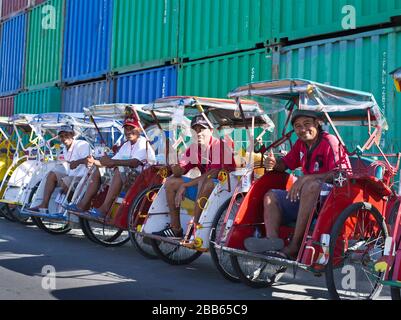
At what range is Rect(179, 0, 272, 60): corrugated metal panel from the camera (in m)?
9.32

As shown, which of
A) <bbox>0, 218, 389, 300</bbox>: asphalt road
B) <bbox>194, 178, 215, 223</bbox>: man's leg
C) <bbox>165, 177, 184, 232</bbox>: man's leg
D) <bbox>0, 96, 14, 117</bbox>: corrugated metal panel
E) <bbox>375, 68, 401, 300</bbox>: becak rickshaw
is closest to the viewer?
<bbox>375, 68, 401, 300</bbox>: becak rickshaw

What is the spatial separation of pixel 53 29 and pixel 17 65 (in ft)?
7.81

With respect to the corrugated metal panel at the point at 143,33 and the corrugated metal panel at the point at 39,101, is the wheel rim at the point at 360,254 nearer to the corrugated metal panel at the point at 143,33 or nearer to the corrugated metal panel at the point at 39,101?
the corrugated metal panel at the point at 143,33

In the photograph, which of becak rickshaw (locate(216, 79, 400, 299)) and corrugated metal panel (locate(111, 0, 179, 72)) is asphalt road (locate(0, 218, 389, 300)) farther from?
corrugated metal panel (locate(111, 0, 179, 72))

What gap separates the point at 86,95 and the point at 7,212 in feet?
16.0

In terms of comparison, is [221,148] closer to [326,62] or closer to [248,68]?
[326,62]

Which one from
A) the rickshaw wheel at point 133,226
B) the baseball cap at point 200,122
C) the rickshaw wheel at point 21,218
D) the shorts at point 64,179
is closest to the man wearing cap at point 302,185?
the baseball cap at point 200,122

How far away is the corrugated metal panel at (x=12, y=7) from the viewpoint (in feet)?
54.1

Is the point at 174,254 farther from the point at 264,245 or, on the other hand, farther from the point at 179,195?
the point at 264,245

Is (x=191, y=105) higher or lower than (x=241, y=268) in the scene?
higher

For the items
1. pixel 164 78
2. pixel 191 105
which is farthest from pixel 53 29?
pixel 191 105

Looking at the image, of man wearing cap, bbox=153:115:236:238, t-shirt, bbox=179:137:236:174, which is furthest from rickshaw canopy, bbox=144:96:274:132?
t-shirt, bbox=179:137:236:174

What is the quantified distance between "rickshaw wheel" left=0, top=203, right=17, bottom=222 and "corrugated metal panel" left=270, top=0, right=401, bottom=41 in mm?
5293
